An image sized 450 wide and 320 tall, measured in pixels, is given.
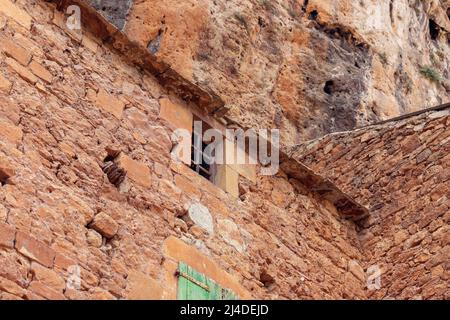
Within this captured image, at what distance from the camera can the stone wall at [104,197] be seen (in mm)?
7098

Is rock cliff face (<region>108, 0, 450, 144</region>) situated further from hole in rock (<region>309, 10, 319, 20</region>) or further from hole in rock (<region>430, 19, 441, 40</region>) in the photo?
hole in rock (<region>430, 19, 441, 40</region>)

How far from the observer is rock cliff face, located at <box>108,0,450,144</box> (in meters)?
14.9

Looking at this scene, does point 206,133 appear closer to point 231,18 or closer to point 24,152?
point 24,152

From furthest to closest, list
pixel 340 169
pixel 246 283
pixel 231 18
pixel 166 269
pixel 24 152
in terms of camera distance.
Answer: pixel 231 18 < pixel 340 169 < pixel 246 283 < pixel 166 269 < pixel 24 152

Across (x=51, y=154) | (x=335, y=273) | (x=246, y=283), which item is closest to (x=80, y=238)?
(x=51, y=154)

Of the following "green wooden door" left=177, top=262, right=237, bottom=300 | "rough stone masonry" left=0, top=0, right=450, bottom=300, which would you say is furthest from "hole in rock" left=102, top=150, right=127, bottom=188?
"green wooden door" left=177, top=262, right=237, bottom=300

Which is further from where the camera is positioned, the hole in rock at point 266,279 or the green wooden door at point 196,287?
the hole in rock at point 266,279

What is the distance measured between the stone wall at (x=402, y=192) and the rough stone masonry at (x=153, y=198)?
2 centimetres

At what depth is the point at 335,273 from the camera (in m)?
10.1

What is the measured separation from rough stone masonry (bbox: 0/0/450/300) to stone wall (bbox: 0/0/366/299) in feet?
0.04

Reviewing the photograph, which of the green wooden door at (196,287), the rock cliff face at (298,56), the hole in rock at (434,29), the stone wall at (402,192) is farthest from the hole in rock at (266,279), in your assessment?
the hole in rock at (434,29)

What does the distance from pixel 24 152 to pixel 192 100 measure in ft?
7.76

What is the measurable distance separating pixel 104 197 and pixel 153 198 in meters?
0.58

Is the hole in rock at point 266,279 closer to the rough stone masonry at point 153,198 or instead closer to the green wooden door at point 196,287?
the rough stone masonry at point 153,198
